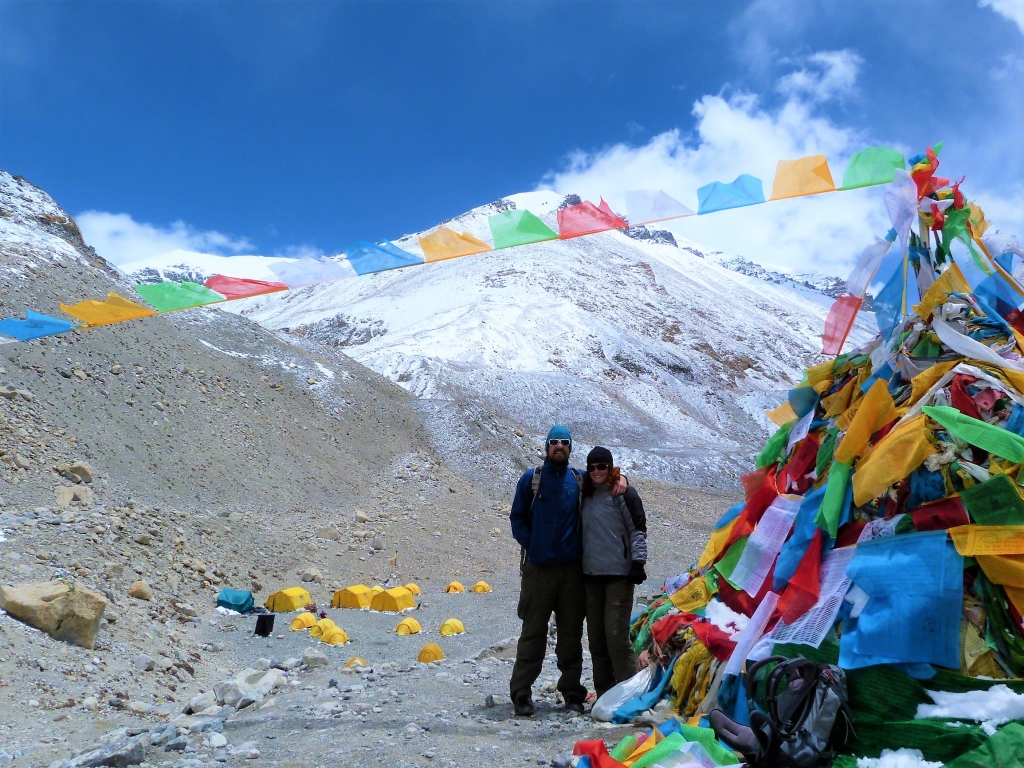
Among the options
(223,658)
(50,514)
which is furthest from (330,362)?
(223,658)

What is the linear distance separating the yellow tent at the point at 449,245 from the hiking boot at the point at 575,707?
3.23 meters

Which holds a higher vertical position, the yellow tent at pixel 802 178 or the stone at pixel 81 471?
the yellow tent at pixel 802 178

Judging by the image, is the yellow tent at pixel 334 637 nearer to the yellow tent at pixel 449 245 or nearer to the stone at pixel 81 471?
the yellow tent at pixel 449 245

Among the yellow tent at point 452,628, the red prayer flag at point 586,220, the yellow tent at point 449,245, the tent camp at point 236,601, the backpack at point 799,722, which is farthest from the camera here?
the tent camp at point 236,601

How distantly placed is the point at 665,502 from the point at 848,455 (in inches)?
762

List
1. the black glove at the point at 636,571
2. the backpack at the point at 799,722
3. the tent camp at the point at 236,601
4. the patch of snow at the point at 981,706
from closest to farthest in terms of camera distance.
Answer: the patch of snow at the point at 981,706 < the backpack at the point at 799,722 < the black glove at the point at 636,571 < the tent camp at the point at 236,601

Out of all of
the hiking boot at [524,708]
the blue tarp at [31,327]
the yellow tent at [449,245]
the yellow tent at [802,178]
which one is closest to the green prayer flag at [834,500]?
the hiking boot at [524,708]

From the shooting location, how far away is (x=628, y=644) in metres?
4.78

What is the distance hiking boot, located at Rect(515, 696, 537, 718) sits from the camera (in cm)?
483

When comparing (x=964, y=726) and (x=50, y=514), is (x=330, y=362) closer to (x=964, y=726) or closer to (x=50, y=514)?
(x=50, y=514)

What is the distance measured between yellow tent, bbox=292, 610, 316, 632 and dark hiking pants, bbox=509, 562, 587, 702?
4638mm

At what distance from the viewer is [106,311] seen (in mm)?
5391

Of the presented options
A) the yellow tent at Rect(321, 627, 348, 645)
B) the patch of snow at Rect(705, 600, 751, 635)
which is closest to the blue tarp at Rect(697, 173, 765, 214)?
the patch of snow at Rect(705, 600, 751, 635)

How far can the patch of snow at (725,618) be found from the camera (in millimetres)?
4664
